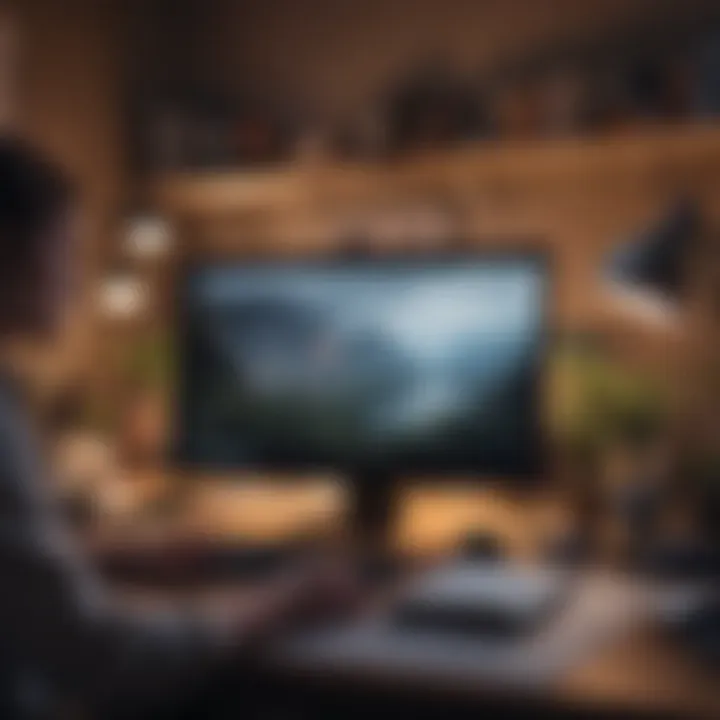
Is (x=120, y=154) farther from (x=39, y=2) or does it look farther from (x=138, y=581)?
(x=138, y=581)

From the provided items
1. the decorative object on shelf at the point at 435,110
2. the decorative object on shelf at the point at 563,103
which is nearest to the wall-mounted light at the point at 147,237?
the decorative object on shelf at the point at 435,110

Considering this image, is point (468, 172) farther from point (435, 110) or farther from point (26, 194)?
point (26, 194)

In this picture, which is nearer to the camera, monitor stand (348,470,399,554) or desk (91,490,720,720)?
desk (91,490,720,720)

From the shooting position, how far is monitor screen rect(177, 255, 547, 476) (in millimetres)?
1040

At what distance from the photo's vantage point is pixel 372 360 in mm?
1064

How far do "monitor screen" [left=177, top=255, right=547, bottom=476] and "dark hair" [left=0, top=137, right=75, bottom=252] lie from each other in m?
0.14

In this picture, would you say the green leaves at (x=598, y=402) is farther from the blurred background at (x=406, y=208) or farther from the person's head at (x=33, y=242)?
the person's head at (x=33, y=242)

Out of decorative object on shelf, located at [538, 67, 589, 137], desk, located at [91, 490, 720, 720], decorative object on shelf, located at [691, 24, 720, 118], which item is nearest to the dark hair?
desk, located at [91, 490, 720, 720]

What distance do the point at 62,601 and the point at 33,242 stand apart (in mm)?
319

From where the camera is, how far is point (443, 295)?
1042 millimetres

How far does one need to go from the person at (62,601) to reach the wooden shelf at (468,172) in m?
0.12

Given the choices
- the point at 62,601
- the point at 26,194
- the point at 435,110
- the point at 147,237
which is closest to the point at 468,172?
the point at 435,110

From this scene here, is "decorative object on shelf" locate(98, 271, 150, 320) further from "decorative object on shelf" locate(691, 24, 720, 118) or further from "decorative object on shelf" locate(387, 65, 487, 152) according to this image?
"decorative object on shelf" locate(691, 24, 720, 118)

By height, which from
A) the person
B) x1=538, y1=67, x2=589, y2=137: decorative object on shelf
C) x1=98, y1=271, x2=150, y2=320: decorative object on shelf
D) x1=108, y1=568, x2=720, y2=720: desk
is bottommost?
x1=108, y1=568, x2=720, y2=720: desk
